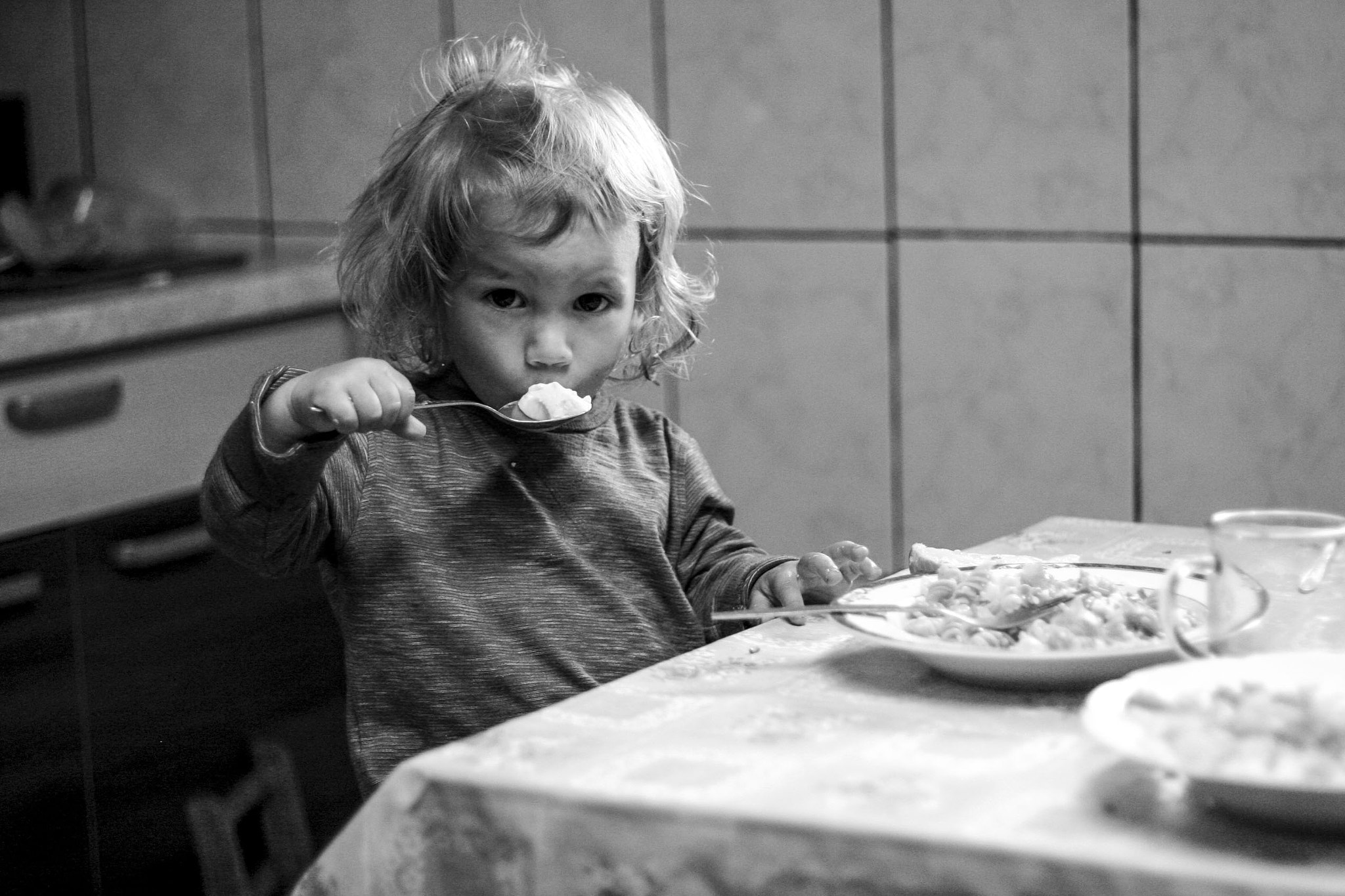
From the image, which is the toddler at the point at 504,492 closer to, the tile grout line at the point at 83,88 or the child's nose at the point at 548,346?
the child's nose at the point at 548,346

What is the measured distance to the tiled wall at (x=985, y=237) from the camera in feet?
5.82

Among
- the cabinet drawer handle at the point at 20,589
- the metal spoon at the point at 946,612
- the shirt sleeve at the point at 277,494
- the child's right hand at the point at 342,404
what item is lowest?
the cabinet drawer handle at the point at 20,589

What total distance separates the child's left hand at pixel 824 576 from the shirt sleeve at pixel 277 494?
0.32 metres

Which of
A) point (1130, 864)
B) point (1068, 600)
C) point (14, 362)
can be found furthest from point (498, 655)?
point (14, 362)

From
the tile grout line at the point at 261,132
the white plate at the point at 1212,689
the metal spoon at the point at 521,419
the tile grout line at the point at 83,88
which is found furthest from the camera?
the tile grout line at the point at 83,88

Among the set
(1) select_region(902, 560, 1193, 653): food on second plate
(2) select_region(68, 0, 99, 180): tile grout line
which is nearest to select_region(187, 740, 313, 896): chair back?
(1) select_region(902, 560, 1193, 653): food on second plate

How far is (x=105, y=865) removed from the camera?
1968 millimetres

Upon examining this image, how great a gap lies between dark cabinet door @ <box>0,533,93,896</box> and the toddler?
2.44 ft

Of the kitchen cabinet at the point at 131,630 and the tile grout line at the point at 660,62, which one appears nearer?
the kitchen cabinet at the point at 131,630

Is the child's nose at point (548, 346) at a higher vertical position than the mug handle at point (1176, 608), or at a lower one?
higher

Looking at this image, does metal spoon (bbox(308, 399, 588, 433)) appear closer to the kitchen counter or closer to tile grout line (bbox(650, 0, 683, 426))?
the kitchen counter

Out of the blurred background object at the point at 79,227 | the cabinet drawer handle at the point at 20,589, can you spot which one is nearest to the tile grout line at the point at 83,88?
the blurred background object at the point at 79,227

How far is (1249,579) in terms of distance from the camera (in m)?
0.83

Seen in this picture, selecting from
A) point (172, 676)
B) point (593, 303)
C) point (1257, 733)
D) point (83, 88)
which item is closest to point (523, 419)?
point (593, 303)
